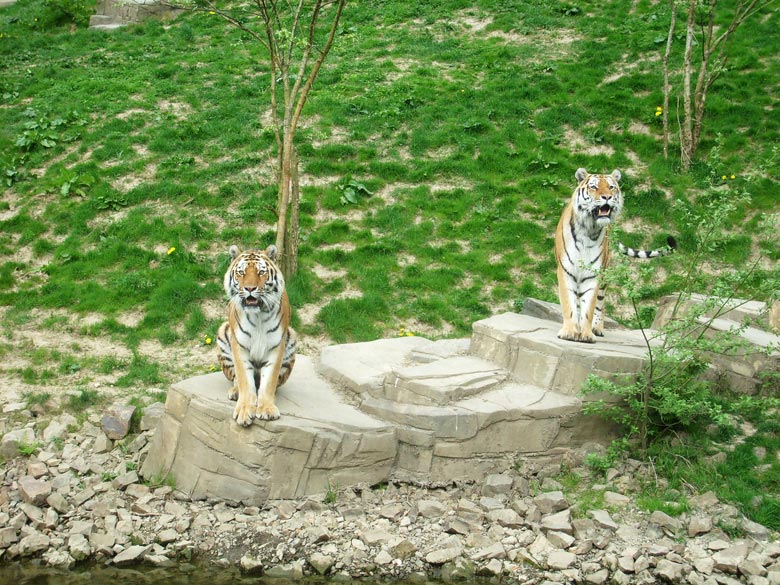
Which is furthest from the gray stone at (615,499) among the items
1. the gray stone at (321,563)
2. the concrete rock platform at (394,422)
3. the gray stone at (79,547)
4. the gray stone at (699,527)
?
the gray stone at (79,547)

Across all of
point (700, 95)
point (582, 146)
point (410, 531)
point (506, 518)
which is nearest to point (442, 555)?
point (410, 531)

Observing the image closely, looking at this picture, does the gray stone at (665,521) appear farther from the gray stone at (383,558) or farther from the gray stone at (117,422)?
the gray stone at (117,422)

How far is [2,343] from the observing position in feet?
32.1

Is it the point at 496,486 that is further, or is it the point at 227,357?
the point at 496,486

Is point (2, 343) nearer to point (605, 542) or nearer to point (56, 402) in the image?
point (56, 402)

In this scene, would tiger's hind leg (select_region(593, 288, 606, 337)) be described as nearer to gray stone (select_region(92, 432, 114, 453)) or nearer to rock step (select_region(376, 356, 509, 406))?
rock step (select_region(376, 356, 509, 406))

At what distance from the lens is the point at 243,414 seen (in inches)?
259

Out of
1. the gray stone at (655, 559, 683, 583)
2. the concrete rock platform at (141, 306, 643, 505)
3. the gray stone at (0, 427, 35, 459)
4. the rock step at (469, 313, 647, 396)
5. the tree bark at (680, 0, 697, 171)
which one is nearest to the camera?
the gray stone at (655, 559, 683, 583)

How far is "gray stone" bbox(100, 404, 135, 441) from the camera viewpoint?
320 inches

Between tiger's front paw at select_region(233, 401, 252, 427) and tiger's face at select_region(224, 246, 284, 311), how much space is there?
81cm

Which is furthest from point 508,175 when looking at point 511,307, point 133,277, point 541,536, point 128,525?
point 128,525

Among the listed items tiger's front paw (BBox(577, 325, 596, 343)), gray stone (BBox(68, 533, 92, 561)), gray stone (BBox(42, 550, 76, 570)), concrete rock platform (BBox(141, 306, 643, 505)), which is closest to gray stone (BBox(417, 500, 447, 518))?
concrete rock platform (BBox(141, 306, 643, 505))

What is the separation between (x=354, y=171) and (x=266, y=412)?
7067mm

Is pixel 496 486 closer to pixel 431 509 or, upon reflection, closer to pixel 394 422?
pixel 431 509
